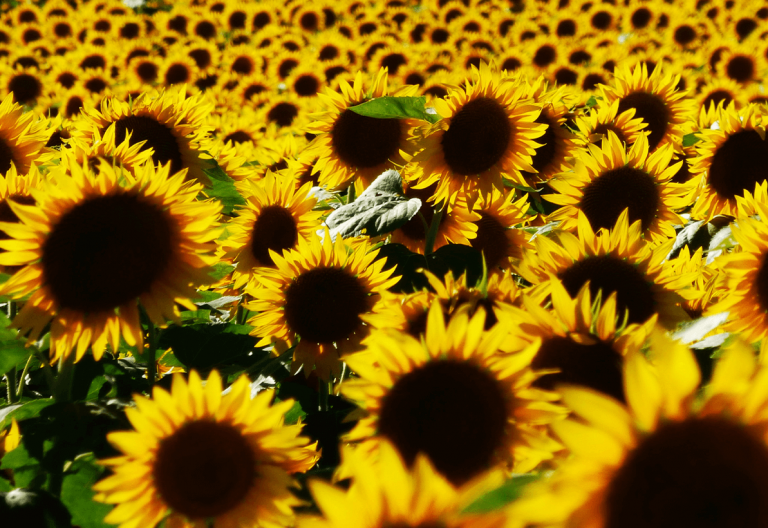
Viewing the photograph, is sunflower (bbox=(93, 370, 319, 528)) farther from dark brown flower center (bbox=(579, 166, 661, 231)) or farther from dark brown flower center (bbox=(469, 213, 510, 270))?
dark brown flower center (bbox=(579, 166, 661, 231))

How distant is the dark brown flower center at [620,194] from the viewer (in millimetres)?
2295

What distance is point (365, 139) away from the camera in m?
2.56

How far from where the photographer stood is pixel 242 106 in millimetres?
6609

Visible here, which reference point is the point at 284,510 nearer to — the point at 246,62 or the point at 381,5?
the point at 246,62

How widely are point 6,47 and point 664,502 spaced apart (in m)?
8.76

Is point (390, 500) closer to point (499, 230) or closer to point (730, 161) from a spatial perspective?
point (499, 230)

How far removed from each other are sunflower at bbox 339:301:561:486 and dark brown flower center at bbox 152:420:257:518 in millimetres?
210

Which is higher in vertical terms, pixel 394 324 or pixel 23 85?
pixel 394 324

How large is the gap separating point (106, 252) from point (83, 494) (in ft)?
1.68

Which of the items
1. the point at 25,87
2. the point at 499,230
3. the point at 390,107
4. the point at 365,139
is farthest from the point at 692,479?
the point at 25,87

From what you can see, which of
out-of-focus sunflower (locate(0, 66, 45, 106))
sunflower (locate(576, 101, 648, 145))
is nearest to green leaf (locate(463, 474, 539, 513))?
sunflower (locate(576, 101, 648, 145))

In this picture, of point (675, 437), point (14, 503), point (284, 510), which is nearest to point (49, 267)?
point (14, 503)

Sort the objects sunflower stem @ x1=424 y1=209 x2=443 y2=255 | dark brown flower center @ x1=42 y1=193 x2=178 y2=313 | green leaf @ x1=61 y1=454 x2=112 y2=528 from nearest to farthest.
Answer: green leaf @ x1=61 y1=454 x2=112 y2=528
dark brown flower center @ x1=42 y1=193 x2=178 y2=313
sunflower stem @ x1=424 y1=209 x2=443 y2=255

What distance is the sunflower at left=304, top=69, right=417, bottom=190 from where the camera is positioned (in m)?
2.55
